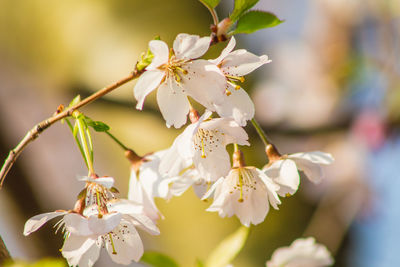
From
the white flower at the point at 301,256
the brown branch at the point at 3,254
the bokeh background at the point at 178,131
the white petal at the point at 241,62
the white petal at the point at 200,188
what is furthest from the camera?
the bokeh background at the point at 178,131

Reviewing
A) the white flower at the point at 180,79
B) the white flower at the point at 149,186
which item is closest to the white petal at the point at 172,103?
the white flower at the point at 180,79

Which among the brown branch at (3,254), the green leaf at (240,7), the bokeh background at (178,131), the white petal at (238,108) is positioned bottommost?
the bokeh background at (178,131)

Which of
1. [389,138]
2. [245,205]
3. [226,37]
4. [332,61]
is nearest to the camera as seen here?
[226,37]

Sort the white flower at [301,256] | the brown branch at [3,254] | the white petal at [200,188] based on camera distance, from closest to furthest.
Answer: the brown branch at [3,254] → the white petal at [200,188] → the white flower at [301,256]

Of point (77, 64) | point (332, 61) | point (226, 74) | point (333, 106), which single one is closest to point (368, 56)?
point (333, 106)

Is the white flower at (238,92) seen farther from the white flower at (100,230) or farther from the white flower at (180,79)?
the white flower at (100,230)

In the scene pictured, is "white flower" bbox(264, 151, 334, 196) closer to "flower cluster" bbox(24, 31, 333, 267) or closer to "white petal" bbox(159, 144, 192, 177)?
"flower cluster" bbox(24, 31, 333, 267)

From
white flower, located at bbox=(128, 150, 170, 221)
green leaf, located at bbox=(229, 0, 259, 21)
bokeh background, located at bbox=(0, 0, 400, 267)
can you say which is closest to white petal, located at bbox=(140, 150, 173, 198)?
white flower, located at bbox=(128, 150, 170, 221)

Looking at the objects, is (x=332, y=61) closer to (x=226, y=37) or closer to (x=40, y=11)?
(x=40, y=11)
